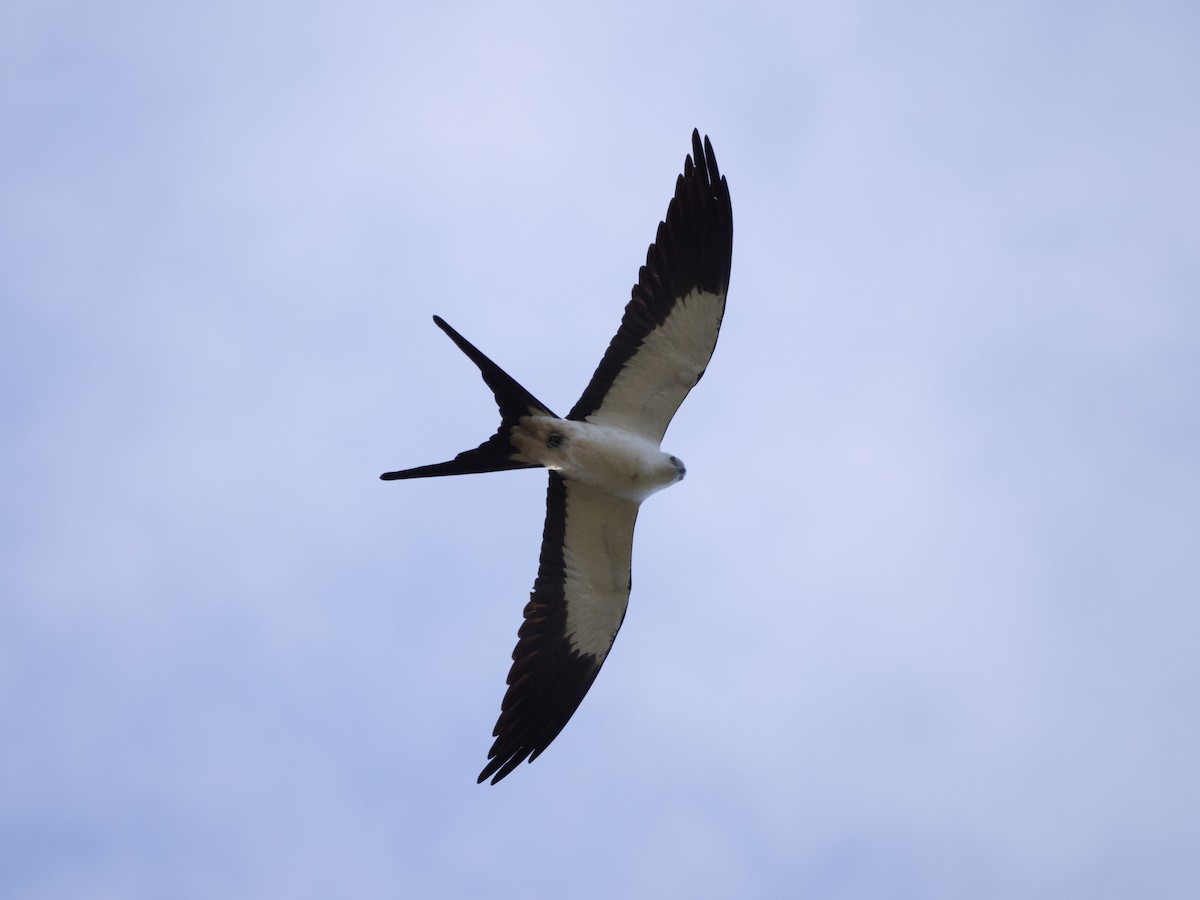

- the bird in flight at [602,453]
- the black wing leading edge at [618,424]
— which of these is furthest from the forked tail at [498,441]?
the black wing leading edge at [618,424]

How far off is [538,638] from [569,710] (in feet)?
1.93

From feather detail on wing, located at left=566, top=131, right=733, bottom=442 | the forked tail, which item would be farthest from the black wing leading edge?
the forked tail

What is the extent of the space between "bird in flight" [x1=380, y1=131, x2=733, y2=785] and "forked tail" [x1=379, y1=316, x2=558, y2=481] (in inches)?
0.4

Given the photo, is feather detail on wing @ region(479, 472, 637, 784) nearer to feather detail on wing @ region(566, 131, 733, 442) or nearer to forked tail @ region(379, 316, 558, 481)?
forked tail @ region(379, 316, 558, 481)

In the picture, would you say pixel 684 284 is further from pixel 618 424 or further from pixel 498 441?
pixel 498 441

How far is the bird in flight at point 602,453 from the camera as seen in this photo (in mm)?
9289

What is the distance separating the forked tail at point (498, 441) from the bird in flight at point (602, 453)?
1cm

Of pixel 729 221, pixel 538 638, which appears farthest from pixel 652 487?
pixel 729 221

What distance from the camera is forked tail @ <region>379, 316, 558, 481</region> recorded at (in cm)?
888

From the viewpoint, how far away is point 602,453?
31.0 feet

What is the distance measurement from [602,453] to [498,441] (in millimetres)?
764

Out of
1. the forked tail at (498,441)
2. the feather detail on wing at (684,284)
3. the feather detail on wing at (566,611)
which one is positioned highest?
the feather detail on wing at (684,284)

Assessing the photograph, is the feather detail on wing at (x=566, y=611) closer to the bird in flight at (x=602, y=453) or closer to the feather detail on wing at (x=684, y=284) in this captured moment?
the bird in flight at (x=602, y=453)

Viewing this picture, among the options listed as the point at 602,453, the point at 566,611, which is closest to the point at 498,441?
the point at 602,453
